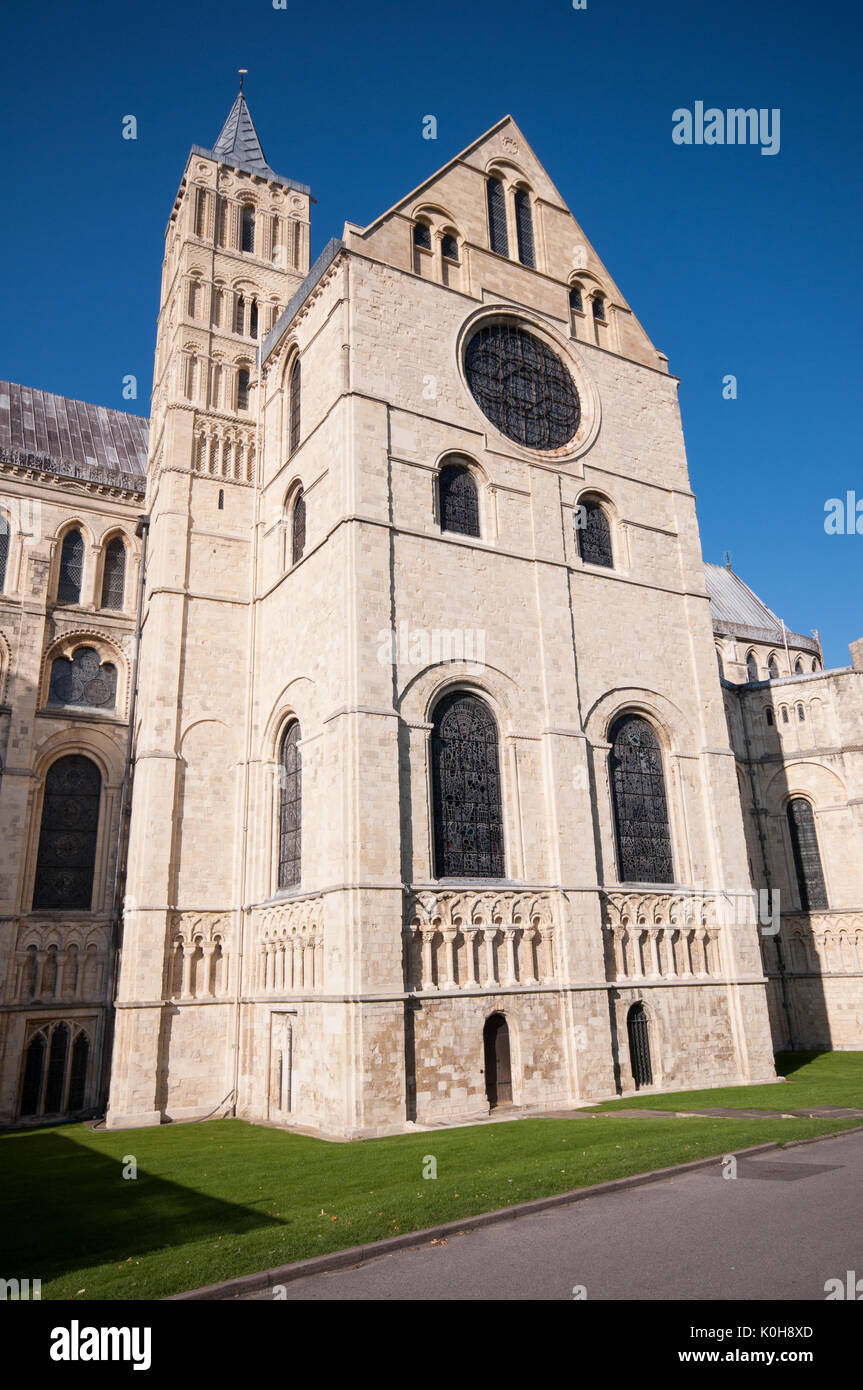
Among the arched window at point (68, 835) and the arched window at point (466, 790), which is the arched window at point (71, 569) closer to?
the arched window at point (68, 835)

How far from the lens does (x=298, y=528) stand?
2411cm

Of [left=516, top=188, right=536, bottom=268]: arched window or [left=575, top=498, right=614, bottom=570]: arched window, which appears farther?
[left=516, top=188, right=536, bottom=268]: arched window

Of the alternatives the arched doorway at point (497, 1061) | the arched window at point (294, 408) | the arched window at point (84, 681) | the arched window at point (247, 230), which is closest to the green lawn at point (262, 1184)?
the arched doorway at point (497, 1061)

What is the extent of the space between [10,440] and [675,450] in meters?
21.8

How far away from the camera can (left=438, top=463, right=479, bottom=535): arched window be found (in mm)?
22500

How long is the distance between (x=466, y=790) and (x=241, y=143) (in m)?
26.8

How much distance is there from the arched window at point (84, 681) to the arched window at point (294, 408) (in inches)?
351

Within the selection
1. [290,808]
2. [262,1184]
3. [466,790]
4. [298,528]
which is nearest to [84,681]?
[298,528]

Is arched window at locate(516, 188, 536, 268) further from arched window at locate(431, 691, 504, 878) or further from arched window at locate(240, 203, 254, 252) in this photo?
arched window at locate(431, 691, 504, 878)

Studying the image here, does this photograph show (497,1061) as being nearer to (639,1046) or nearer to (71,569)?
(639,1046)

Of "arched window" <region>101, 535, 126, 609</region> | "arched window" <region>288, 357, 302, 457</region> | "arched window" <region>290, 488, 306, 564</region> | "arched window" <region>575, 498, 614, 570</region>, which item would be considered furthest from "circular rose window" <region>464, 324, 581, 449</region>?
"arched window" <region>101, 535, 126, 609</region>

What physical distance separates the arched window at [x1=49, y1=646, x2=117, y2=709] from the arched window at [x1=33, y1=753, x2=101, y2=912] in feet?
5.96

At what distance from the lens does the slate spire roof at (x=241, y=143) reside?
103ft

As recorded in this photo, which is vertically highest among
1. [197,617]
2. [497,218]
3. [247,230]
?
[247,230]
